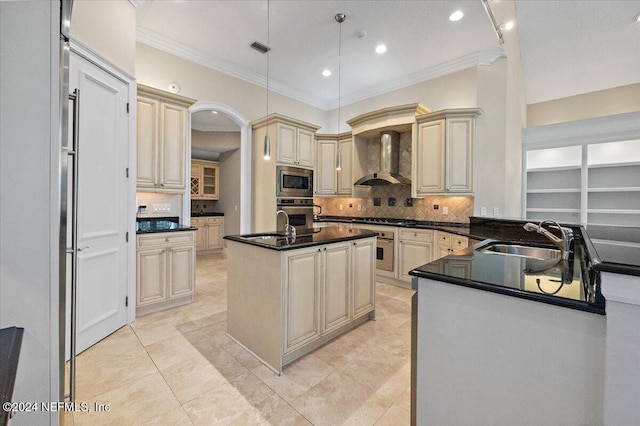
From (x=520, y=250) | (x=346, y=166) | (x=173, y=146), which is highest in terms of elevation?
(x=346, y=166)

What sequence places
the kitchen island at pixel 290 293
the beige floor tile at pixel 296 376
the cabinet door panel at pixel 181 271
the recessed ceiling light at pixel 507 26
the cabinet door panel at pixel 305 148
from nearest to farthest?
the beige floor tile at pixel 296 376
the kitchen island at pixel 290 293
the cabinet door panel at pixel 181 271
the recessed ceiling light at pixel 507 26
the cabinet door panel at pixel 305 148

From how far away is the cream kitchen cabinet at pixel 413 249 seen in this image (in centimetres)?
391

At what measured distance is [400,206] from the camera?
16.3 feet

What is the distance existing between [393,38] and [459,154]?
1.81m

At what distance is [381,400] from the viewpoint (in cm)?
176

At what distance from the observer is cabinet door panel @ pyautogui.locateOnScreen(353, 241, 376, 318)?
2.70m

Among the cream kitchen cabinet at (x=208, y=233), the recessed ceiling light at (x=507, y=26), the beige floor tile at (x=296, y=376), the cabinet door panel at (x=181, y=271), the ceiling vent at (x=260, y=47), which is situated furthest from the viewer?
the cream kitchen cabinet at (x=208, y=233)

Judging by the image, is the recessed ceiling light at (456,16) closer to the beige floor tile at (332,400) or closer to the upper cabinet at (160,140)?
the upper cabinet at (160,140)

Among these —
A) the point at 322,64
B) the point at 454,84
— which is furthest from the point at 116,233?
the point at 454,84

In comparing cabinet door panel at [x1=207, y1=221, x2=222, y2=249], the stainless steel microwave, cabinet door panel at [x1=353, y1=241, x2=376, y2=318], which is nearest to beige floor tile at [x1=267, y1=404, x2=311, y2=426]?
cabinet door panel at [x1=353, y1=241, x2=376, y2=318]

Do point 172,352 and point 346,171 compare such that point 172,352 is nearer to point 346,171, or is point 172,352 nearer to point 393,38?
point 346,171

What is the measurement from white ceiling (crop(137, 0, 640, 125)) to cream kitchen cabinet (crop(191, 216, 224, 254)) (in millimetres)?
3476

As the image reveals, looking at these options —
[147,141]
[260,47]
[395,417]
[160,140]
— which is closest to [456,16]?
[260,47]

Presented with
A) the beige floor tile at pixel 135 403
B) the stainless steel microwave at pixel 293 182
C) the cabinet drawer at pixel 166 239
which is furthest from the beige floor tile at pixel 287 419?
the stainless steel microwave at pixel 293 182
